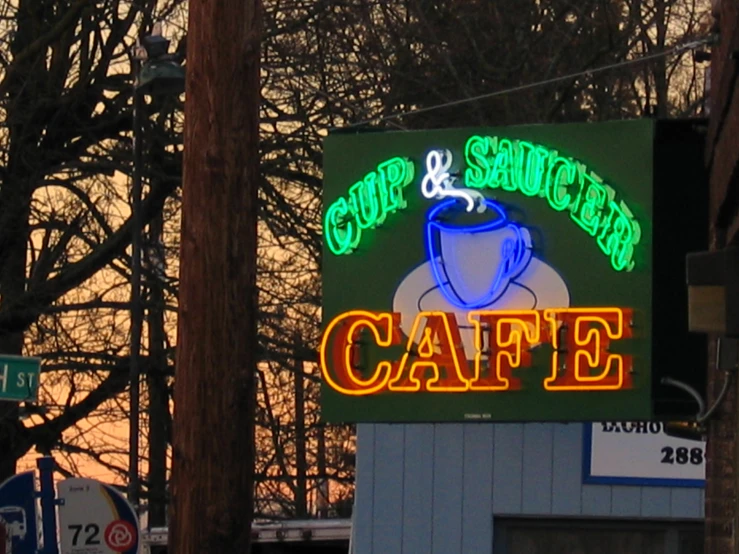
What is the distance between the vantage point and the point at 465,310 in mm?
9688

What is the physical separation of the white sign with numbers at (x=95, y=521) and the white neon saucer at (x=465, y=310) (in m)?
2.41

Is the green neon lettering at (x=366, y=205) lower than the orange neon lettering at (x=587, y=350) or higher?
higher

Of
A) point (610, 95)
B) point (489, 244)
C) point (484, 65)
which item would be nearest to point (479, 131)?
point (489, 244)

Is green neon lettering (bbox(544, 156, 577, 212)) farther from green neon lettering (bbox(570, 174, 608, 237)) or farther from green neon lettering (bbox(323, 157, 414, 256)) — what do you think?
green neon lettering (bbox(323, 157, 414, 256))

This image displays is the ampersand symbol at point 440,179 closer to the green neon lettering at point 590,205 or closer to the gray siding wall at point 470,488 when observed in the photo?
the green neon lettering at point 590,205

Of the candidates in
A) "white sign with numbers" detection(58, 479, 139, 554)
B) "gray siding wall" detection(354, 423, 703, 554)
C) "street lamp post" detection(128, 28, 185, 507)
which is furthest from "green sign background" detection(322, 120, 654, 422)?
"street lamp post" detection(128, 28, 185, 507)

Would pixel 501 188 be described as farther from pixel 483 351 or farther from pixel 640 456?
pixel 640 456

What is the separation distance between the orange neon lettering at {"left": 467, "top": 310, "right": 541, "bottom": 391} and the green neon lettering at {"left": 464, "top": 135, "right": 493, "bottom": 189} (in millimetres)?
831

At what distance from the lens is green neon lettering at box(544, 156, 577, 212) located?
9484mm

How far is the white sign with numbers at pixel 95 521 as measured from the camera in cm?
1048

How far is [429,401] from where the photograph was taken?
31.7ft

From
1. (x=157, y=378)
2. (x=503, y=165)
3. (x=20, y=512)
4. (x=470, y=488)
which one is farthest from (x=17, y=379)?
(x=157, y=378)

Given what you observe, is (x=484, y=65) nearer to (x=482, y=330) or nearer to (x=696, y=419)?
(x=482, y=330)

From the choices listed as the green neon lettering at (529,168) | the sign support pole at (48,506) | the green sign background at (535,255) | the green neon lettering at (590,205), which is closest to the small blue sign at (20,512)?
the sign support pole at (48,506)
